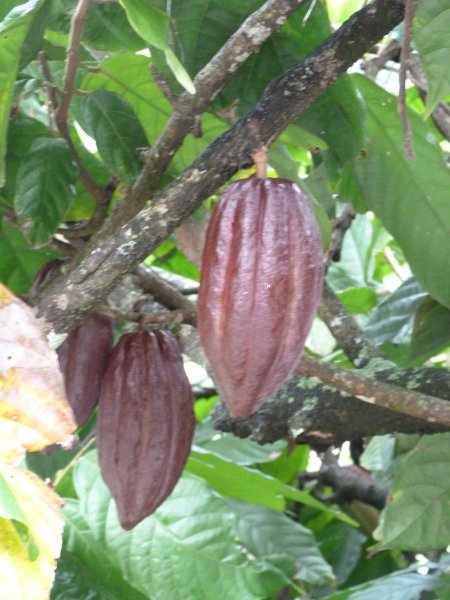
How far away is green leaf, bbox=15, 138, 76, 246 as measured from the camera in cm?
113

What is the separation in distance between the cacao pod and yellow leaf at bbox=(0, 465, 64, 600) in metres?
0.45

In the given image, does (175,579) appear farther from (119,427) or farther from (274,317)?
(274,317)

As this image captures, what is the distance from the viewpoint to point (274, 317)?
2.57 feet

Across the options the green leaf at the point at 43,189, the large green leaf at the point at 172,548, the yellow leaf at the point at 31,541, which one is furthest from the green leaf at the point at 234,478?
the yellow leaf at the point at 31,541

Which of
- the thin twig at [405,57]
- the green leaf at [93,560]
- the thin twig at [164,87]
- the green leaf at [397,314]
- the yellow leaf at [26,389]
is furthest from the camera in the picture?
the green leaf at [397,314]

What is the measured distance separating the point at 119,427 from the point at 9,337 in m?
0.38

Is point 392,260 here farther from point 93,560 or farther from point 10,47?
point 10,47

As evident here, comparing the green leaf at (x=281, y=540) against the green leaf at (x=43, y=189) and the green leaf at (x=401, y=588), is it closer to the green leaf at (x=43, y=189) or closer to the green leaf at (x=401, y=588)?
the green leaf at (x=401, y=588)

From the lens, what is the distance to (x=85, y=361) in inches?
43.0

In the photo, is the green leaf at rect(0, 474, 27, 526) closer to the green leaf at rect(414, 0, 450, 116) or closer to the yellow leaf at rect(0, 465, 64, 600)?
the yellow leaf at rect(0, 465, 64, 600)

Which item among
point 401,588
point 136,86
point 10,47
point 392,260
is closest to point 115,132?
Result: point 136,86

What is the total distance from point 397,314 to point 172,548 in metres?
0.59

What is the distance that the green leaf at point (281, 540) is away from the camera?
1.79 m

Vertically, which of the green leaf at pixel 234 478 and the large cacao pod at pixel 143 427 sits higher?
the large cacao pod at pixel 143 427
